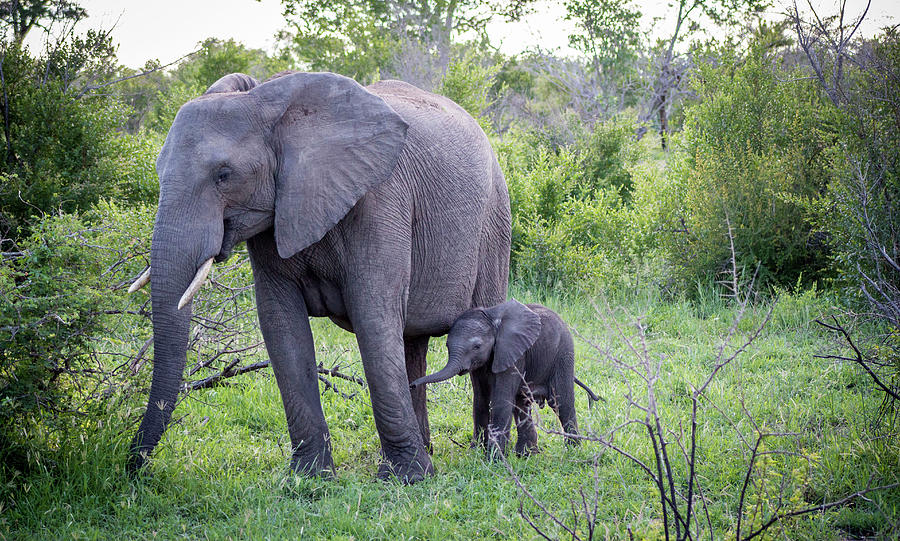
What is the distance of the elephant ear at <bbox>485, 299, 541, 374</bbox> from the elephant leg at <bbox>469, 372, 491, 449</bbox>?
0.38 metres

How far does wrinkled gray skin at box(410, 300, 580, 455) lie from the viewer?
4531mm

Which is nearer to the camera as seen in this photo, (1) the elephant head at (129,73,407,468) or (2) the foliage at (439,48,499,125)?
(1) the elephant head at (129,73,407,468)

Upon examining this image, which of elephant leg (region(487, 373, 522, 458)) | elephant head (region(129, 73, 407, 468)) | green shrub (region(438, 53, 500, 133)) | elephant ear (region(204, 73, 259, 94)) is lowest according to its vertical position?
elephant leg (region(487, 373, 522, 458))

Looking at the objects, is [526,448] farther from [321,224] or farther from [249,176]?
[249,176]

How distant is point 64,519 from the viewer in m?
3.85

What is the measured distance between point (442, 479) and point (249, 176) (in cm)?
196

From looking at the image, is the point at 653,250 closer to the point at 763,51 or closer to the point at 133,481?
the point at 763,51

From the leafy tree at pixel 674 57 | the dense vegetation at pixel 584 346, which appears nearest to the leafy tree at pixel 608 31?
the leafy tree at pixel 674 57

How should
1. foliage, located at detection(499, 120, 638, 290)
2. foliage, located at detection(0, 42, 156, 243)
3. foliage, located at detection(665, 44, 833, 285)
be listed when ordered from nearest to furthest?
foliage, located at detection(0, 42, 156, 243) → foliage, located at detection(665, 44, 833, 285) → foliage, located at detection(499, 120, 638, 290)

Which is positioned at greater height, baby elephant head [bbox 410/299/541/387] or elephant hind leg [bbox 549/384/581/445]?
baby elephant head [bbox 410/299/541/387]

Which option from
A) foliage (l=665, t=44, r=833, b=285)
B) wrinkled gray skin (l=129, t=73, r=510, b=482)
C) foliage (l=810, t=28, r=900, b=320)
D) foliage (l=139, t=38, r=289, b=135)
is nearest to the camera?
wrinkled gray skin (l=129, t=73, r=510, b=482)

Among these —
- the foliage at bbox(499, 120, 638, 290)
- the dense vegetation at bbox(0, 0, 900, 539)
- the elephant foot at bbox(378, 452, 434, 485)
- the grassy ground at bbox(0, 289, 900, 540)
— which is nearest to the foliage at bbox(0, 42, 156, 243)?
the dense vegetation at bbox(0, 0, 900, 539)

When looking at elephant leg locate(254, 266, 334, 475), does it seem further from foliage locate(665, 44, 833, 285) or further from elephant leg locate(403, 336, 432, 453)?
foliage locate(665, 44, 833, 285)

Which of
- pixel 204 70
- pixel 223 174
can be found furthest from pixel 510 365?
pixel 204 70
